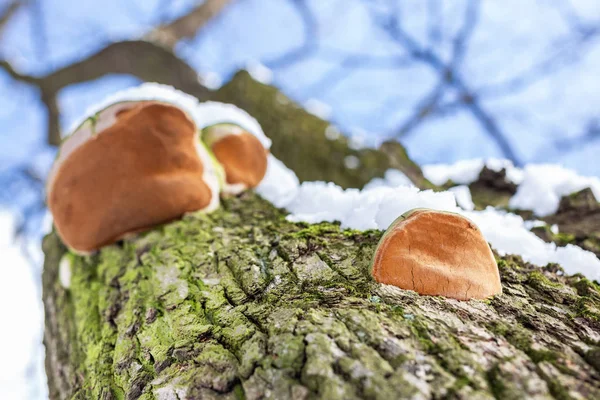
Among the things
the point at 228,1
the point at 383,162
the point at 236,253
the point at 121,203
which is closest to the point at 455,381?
the point at 236,253

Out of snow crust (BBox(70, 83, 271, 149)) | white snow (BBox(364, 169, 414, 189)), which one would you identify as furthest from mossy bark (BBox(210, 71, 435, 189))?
snow crust (BBox(70, 83, 271, 149))

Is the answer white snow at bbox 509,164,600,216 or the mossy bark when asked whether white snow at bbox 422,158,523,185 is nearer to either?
white snow at bbox 509,164,600,216

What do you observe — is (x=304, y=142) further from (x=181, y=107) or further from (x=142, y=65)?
(x=142, y=65)

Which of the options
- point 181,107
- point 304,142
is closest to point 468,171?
point 304,142

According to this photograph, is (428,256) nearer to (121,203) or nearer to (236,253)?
(236,253)

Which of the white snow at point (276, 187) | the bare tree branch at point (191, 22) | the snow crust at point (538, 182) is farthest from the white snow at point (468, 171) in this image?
the bare tree branch at point (191, 22)

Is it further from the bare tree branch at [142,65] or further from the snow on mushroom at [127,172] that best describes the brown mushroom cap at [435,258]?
the bare tree branch at [142,65]
